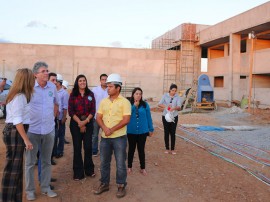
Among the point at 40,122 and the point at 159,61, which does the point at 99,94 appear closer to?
the point at 40,122

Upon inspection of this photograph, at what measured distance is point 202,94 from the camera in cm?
1855

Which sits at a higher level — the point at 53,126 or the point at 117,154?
the point at 53,126

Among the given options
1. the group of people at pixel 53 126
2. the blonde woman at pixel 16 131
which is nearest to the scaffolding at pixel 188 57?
the group of people at pixel 53 126

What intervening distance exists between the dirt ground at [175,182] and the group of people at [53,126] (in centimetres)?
21

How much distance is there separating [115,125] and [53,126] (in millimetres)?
896

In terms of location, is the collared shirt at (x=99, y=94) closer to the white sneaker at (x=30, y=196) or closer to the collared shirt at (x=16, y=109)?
the white sneaker at (x=30, y=196)

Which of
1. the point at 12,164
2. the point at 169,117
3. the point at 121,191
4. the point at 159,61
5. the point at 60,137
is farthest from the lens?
the point at 159,61

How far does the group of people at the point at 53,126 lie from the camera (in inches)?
140

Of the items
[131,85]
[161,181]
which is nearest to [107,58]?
[131,85]

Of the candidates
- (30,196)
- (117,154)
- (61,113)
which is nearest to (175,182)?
(117,154)

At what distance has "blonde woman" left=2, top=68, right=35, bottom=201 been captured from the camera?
3480 mm

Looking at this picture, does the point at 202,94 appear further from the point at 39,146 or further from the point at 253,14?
the point at 39,146

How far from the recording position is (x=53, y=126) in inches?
170

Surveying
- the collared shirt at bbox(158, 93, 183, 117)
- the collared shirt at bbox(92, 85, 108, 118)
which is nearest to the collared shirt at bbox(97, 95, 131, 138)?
the collared shirt at bbox(92, 85, 108, 118)
